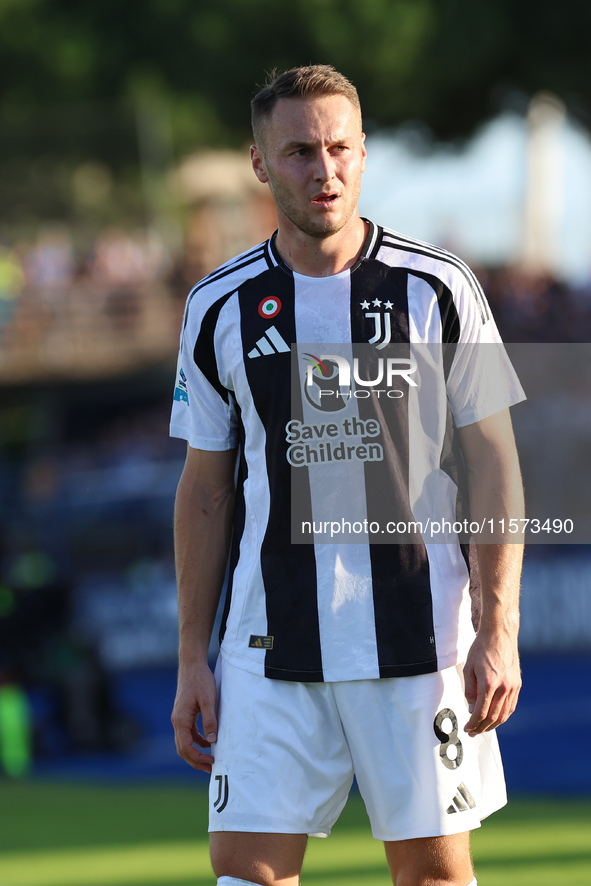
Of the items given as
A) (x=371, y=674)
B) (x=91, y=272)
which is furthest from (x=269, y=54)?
(x=371, y=674)

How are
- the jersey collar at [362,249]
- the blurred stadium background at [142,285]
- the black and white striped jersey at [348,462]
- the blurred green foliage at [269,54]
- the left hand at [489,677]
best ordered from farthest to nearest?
the blurred green foliage at [269,54]
the blurred stadium background at [142,285]
the jersey collar at [362,249]
the black and white striped jersey at [348,462]
the left hand at [489,677]

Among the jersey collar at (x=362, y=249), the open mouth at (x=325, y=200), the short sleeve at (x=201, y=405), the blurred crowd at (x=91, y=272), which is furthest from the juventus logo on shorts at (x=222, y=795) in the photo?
the blurred crowd at (x=91, y=272)

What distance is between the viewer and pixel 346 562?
2.73 metres

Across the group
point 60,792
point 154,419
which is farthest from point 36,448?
point 60,792

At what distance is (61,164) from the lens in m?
17.8

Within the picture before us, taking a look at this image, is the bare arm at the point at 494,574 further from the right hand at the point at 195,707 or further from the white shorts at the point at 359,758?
the right hand at the point at 195,707

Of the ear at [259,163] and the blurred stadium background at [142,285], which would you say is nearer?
the ear at [259,163]

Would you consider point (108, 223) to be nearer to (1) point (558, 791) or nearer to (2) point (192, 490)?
(1) point (558, 791)

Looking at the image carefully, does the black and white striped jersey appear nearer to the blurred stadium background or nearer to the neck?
the neck

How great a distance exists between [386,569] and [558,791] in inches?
237

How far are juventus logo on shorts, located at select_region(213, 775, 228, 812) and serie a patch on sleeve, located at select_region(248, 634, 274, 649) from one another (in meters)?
0.30

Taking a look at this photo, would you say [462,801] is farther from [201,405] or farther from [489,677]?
[201,405]

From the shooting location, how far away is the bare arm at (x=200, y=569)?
284cm

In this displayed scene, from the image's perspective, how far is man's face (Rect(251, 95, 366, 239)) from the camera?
2701 mm
